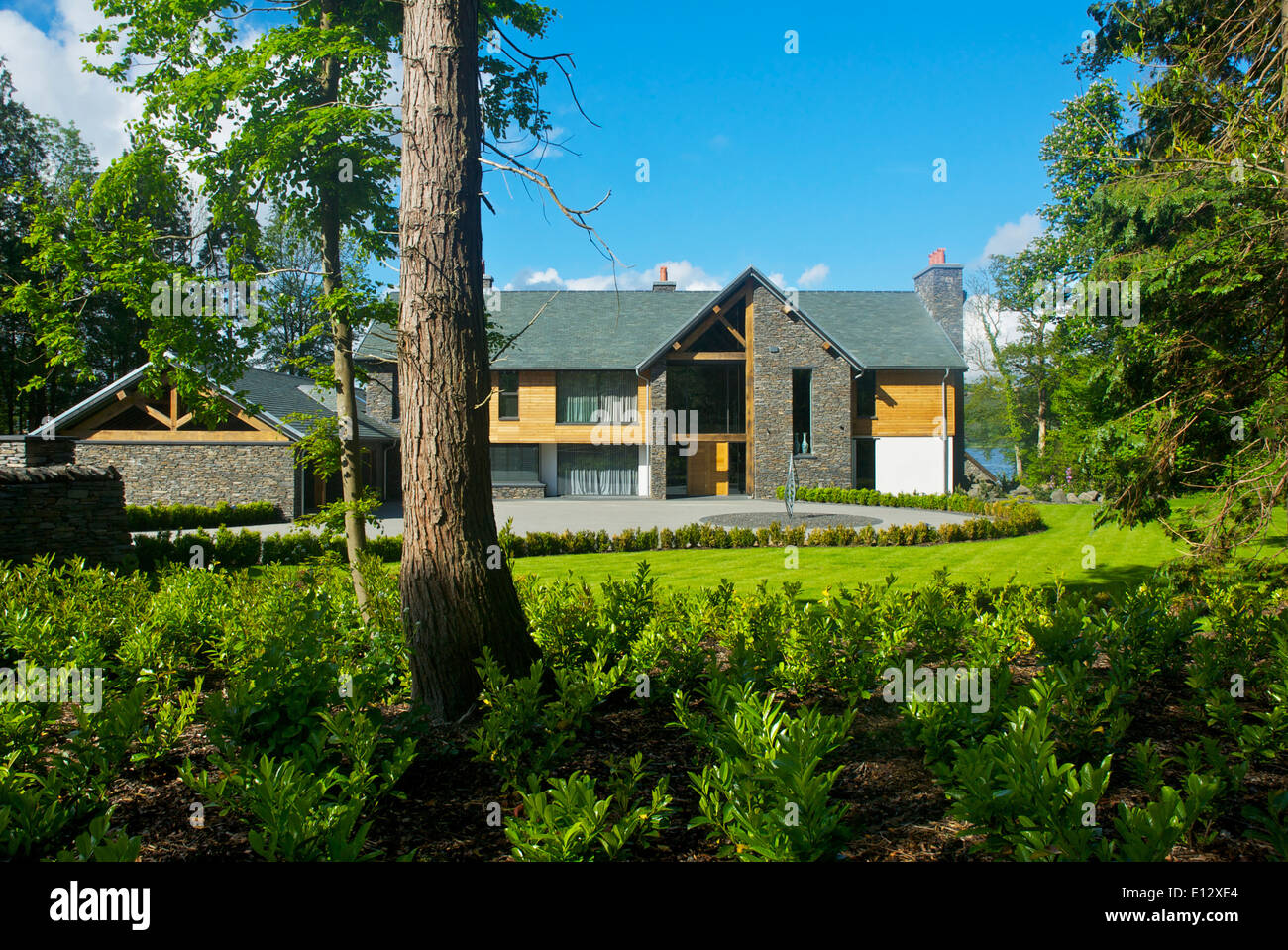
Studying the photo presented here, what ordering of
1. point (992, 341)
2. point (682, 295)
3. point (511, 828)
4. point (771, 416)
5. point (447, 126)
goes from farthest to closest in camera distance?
point (992, 341), point (682, 295), point (771, 416), point (447, 126), point (511, 828)

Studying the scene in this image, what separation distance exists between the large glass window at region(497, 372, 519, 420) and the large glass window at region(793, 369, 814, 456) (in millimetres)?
11218

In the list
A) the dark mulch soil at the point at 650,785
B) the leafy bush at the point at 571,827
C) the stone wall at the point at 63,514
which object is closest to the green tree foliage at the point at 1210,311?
the dark mulch soil at the point at 650,785

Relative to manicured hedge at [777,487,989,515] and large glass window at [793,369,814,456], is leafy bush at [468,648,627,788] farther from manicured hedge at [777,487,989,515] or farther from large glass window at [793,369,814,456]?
large glass window at [793,369,814,456]

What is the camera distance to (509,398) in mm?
30266

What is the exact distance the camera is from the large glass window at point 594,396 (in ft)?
98.9

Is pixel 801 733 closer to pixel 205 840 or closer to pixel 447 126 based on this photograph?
pixel 205 840

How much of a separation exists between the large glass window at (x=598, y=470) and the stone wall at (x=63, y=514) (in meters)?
19.8

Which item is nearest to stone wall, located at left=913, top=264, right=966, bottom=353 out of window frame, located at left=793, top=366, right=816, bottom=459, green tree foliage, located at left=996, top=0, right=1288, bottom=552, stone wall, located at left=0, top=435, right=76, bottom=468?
window frame, located at left=793, top=366, right=816, bottom=459

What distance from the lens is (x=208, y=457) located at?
22453mm

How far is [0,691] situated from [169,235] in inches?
193

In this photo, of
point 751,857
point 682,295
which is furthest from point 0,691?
point 682,295

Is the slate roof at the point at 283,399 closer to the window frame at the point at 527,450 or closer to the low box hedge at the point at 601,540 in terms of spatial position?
the window frame at the point at 527,450

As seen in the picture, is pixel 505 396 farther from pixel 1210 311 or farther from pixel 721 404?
pixel 1210 311

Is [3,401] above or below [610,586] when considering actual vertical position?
above
